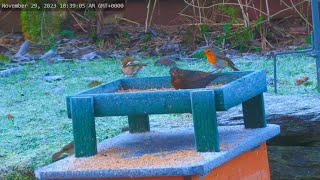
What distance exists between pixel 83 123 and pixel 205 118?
45 centimetres

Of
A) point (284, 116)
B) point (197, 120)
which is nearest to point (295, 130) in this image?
point (284, 116)

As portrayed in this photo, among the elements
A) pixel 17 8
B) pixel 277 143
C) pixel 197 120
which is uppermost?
pixel 17 8

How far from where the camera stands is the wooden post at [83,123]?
110 inches

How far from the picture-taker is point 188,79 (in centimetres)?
306

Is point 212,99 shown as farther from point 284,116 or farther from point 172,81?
point 284,116

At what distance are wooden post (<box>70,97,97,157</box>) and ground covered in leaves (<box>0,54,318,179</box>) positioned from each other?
1.01 meters

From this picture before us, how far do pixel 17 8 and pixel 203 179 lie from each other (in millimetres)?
6135

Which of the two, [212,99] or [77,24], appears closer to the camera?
[212,99]

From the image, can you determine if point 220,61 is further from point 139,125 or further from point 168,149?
point 168,149

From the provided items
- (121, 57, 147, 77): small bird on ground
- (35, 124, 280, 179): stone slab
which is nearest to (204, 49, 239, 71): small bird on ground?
(121, 57, 147, 77): small bird on ground

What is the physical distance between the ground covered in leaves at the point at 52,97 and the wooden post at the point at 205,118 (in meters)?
1.20

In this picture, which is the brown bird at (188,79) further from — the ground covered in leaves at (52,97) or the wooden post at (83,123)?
the ground covered in leaves at (52,97)

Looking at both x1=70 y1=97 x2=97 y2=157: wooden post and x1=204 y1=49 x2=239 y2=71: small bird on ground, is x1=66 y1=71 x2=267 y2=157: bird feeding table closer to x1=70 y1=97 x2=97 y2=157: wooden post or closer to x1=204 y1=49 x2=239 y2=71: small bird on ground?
x1=70 y1=97 x2=97 y2=157: wooden post

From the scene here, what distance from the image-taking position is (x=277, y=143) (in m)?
3.95
